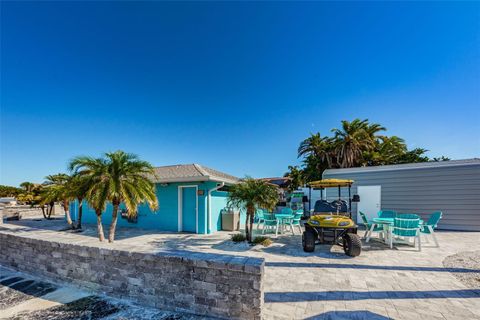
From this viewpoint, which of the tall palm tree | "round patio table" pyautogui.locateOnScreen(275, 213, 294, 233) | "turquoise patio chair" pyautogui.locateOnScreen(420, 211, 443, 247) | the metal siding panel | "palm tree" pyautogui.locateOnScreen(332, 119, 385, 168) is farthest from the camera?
the tall palm tree

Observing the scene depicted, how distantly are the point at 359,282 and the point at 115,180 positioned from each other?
6.65 meters

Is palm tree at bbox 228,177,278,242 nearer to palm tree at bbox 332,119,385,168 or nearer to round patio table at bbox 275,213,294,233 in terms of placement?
round patio table at bbox 275,213,294,233

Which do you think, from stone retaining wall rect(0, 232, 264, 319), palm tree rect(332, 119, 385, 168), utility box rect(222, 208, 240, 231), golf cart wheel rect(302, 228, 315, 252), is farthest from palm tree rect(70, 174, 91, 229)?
palm tree rect(332, 119, 385, 168)

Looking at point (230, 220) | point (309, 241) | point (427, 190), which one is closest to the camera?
point (309, 241)

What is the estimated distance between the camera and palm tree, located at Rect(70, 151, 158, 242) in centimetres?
602

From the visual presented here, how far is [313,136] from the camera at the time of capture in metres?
16.8

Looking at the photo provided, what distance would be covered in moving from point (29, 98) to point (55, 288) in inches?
386

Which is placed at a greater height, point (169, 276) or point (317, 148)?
point (317, 148)

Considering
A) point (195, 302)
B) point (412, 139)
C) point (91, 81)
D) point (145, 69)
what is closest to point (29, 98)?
point (91, 81)

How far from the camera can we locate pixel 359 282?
3656 millimetres

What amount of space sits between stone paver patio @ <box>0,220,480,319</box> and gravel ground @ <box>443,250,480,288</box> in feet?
0.35

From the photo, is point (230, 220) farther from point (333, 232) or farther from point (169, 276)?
point (169, 276)

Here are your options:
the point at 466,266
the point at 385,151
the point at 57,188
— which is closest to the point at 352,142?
the point at 385,151

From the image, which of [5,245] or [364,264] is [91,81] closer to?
[5,245]
